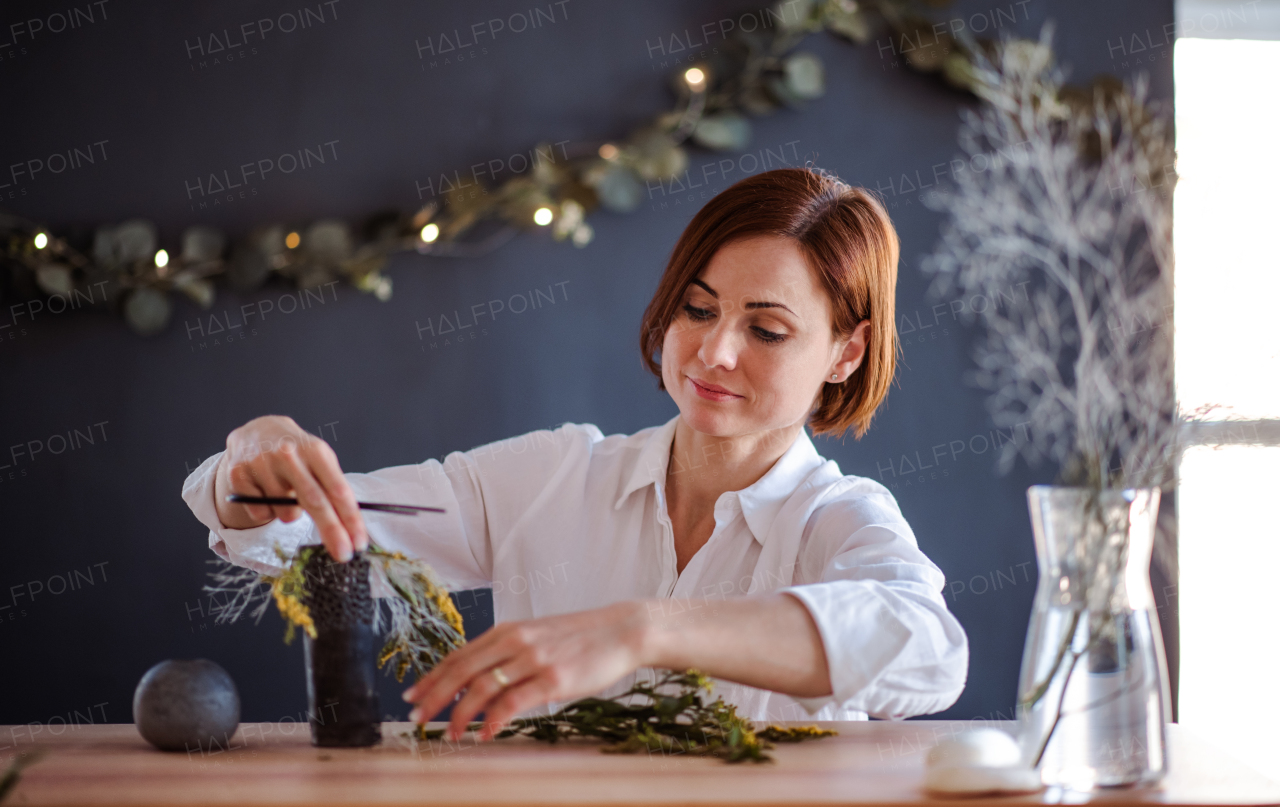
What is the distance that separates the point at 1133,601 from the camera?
0.88 m

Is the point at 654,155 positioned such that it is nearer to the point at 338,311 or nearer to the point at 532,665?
Result: the point at 338,311

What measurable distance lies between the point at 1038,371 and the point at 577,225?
1.09m

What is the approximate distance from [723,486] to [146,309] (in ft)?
3.93

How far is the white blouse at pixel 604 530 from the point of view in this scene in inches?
49.8

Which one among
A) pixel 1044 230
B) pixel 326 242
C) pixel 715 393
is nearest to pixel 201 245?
pixel 326 242

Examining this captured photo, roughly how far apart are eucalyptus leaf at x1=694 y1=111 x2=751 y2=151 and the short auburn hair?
58 centimetres

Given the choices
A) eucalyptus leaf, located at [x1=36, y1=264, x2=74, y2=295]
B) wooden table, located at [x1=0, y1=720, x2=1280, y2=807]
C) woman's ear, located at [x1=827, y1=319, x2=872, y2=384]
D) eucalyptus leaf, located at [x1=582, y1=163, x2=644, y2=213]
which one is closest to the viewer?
wooden table, located at [x1=0, y1=720, x2=1280, y2=807]

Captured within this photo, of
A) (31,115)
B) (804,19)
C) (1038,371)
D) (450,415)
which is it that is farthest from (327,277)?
(1038,371)

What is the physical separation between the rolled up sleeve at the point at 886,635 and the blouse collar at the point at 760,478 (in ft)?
1.10

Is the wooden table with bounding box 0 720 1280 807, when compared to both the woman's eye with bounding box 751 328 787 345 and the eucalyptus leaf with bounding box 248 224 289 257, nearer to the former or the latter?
the woman's eye with bounding box 751 328 787 345

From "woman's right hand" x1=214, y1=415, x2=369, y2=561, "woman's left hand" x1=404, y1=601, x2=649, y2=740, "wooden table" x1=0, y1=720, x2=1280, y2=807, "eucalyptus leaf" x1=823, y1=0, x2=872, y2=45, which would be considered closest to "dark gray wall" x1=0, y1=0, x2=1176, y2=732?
"eucalyptus leaf" x1=823, y1=0, x2=872, y2=45

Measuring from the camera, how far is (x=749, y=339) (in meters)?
1.43

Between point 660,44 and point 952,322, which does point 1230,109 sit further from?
point 660,44

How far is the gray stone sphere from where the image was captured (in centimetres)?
97
